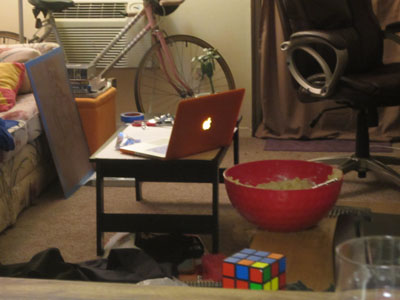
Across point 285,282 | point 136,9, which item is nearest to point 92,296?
point 285,282

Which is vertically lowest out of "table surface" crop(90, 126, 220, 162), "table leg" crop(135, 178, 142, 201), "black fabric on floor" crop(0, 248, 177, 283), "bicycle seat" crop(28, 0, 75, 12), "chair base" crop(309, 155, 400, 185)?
"table leg" crop(135, 178, 142, 201)

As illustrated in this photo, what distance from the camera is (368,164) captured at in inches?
124

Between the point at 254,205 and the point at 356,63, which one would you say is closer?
the point at 254,205

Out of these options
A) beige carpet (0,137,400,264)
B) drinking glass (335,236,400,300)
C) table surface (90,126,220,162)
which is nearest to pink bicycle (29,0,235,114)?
beige carpet (0,137,400,264)

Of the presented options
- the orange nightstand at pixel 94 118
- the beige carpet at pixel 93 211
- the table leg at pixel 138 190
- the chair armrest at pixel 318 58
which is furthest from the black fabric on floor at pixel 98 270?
the orange nightstand at pixel 94 118

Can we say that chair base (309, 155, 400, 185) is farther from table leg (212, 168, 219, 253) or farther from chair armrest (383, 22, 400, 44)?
table leg (212, 168, 219, 253)

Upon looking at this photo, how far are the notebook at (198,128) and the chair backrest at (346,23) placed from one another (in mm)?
769

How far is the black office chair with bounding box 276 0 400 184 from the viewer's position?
9.27ft

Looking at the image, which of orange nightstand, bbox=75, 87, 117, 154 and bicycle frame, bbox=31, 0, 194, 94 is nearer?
orange nightstand, bbox=75, 87, 117, 154

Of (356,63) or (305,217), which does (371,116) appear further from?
(305,217)

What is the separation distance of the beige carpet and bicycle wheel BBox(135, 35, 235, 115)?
93 centimetres

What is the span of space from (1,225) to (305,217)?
1580 mm

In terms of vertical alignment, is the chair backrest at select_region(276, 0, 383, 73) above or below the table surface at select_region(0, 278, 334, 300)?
above

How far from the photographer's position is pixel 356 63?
10.2 ft
